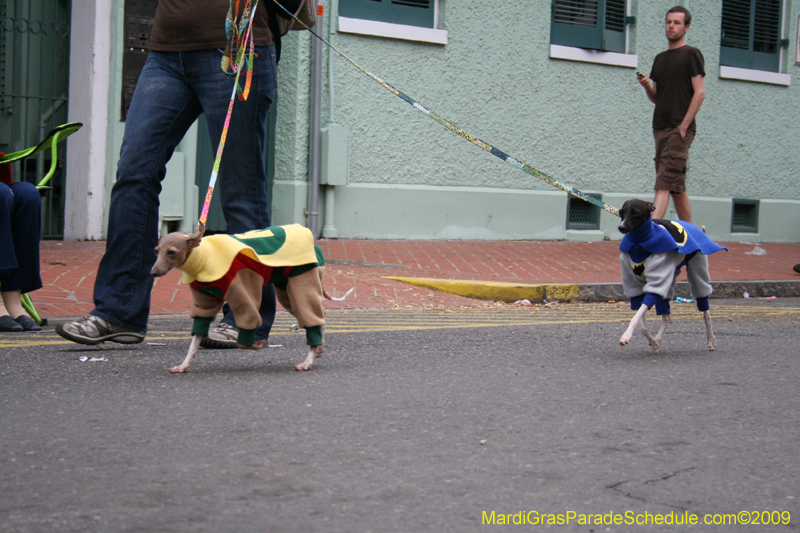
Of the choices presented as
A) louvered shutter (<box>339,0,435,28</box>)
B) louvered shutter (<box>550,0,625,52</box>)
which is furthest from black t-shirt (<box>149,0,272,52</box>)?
louvered shutter (<box>550,0,625,52</box>)

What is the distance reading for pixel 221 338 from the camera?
4.16 metres

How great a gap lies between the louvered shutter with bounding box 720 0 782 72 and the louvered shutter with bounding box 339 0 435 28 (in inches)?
195

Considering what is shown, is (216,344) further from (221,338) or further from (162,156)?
(162,156)

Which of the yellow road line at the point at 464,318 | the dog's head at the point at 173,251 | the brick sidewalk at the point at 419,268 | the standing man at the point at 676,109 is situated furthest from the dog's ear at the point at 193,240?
the standing man at the point at 676,109

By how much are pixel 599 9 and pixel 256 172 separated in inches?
358

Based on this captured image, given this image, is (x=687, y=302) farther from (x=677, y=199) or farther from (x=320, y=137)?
(x=320, y=137)

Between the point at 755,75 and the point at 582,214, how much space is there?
3.62 m

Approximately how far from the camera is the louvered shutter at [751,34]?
13305mm

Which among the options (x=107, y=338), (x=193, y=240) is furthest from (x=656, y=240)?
(x=107, y=338)

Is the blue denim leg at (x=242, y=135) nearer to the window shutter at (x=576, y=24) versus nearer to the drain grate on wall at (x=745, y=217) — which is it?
the window shutter at (x=576, y=24)

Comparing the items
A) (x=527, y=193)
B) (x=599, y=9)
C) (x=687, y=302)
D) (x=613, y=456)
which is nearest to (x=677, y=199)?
(x=687, y=302)

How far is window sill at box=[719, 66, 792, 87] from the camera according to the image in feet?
42.8

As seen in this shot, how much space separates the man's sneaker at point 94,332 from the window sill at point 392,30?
7.01 m

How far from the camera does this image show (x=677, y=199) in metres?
8.03
